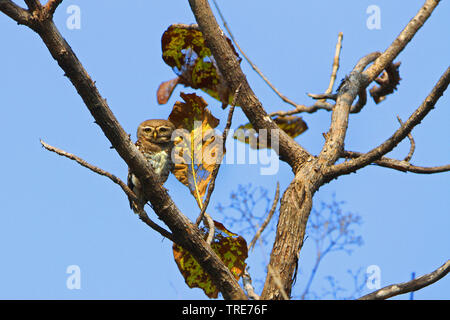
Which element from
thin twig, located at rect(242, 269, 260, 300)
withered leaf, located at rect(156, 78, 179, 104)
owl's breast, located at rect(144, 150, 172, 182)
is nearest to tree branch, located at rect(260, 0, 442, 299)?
thin twig, located at rect(242, 269, 260, 300)

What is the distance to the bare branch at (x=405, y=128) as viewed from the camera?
13.3 ft

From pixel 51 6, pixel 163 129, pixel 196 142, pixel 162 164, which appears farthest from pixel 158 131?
pixel 51 6

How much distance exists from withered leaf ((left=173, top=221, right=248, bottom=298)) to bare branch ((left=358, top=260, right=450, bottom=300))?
1284mm

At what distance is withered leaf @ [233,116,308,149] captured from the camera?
571cm

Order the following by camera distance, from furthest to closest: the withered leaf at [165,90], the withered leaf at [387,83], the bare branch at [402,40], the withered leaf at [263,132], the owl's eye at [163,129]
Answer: the withered leaf at [387,83], the owl's eye at [163,129], the bare branch at [402,40], the withered leaf at [165,90], the withered leaf at [263,132]

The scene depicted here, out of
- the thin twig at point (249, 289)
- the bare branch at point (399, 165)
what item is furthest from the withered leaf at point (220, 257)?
the bare branch at point (399, 165)

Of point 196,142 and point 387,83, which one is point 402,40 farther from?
point 196,142

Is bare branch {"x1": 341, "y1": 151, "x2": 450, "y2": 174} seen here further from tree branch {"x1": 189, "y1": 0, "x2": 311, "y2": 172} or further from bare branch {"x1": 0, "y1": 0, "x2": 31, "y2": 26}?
bare branch {"x1": 0, "y1": 0, "x2": 31, "y2": 26}

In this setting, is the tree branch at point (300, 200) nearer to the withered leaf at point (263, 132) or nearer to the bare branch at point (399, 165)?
the bare branch at point (399, 165)

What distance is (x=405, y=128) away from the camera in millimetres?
4242

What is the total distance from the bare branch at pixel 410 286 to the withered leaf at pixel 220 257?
1284mm
